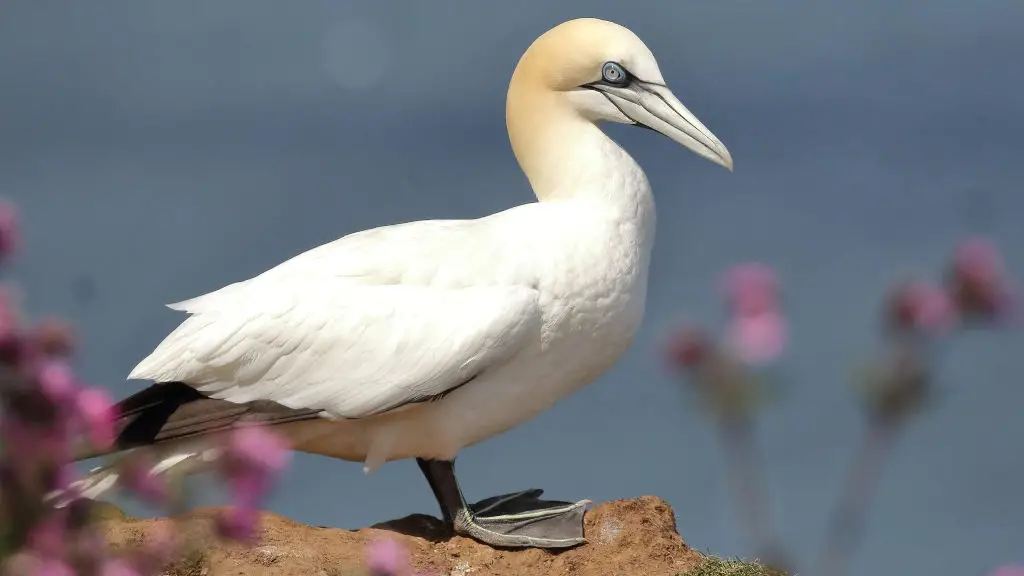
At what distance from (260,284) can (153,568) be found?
5000 millimetres

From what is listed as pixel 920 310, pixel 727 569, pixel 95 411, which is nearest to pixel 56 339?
pixel 95 411

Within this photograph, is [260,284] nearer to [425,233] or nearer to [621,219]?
[425,233]

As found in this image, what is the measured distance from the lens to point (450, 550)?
8062 mm

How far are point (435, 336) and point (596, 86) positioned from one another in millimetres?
1958

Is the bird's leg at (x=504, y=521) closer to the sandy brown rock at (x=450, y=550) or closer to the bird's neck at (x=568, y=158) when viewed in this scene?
the sandy brown rock at (x=450, y=550)

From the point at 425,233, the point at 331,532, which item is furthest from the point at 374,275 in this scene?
the point at 331,532

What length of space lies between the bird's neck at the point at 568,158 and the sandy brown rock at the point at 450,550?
5.82 feet

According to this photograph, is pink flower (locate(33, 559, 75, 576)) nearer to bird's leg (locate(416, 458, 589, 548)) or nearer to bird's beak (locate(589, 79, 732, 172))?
bird's leg (locate(416, 458, 589, 548))

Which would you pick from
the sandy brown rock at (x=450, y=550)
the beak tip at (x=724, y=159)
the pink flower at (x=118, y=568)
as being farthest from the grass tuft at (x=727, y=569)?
the pink flower at (x=118, y=568)

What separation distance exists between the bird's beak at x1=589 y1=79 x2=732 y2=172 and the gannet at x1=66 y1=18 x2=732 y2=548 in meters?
0.11

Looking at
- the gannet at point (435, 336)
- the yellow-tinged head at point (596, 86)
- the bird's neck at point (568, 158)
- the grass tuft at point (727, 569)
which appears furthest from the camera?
the yellow-tinged head at point (596, 86)

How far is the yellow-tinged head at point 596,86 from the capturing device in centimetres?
859

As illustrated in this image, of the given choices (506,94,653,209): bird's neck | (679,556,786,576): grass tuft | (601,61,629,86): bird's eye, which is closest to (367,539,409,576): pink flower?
(679,556,786,576): grass tuft

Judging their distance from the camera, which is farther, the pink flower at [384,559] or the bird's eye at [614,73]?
the bird's eye at [614,73]
